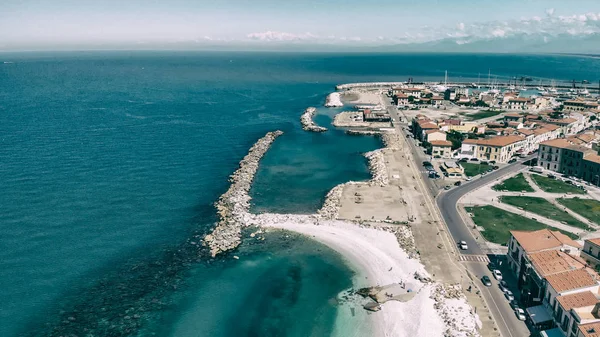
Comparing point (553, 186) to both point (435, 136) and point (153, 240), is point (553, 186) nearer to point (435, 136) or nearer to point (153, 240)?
point (435, 136)

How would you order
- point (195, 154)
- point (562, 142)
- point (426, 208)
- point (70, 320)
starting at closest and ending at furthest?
1. point (70, 320)
2. point (426, 208)
3. point (562, 142)
4. point (195, 154)

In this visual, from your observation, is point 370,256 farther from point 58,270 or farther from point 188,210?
point 58,270

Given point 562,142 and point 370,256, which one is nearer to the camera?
point 370,256

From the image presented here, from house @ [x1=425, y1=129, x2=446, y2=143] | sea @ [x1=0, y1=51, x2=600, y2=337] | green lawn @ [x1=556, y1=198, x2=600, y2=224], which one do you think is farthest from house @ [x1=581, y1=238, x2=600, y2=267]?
house @ [x1=425, y1=129, x2=446, y2=143]

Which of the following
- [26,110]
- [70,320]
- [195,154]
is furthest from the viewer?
[26,110]

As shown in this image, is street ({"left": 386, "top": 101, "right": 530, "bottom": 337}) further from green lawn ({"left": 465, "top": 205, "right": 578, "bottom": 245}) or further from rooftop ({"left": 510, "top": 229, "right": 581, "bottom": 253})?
rooftop ({"left": 510, "top": 229, "right": 581, "bottom": 253})

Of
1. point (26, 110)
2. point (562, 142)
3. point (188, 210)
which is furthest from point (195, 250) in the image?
point (26, 110)

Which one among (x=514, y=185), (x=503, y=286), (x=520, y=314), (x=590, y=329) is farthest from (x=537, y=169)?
(x=590, y=329)
